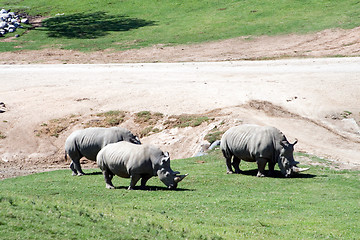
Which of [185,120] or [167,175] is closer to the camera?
[167,175]

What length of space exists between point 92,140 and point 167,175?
20.2 feet

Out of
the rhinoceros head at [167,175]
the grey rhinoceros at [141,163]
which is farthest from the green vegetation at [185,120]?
the rhinoceros head at [167,175]

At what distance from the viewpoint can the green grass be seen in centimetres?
1535

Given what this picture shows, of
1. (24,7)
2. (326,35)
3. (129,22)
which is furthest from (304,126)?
(24,7)

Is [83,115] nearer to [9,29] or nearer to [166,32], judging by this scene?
[166,32]

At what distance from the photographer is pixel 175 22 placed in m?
75.6

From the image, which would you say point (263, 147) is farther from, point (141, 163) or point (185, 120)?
point (185, 120)

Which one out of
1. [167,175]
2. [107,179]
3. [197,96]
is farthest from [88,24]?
[167,175]

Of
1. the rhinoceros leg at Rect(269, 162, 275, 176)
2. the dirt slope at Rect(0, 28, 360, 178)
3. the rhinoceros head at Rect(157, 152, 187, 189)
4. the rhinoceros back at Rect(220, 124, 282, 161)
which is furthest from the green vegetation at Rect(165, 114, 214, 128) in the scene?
the rhinoceros head at Rect(157, 152, 187, 189)

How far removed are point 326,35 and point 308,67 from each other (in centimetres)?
1448

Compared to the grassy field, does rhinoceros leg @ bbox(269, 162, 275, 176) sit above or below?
above

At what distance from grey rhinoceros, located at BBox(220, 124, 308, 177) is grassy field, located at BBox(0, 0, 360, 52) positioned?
40797mm


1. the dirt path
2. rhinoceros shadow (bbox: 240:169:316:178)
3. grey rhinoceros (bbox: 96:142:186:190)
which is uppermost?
grey rhinoceros (bbox: 96:142:186:190)

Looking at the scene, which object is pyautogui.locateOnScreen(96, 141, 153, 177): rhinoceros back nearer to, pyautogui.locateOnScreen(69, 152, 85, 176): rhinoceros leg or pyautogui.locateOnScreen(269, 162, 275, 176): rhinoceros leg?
pyautogui.locateOnScreen(69, 152, 85, 176): rhinoceros leg
